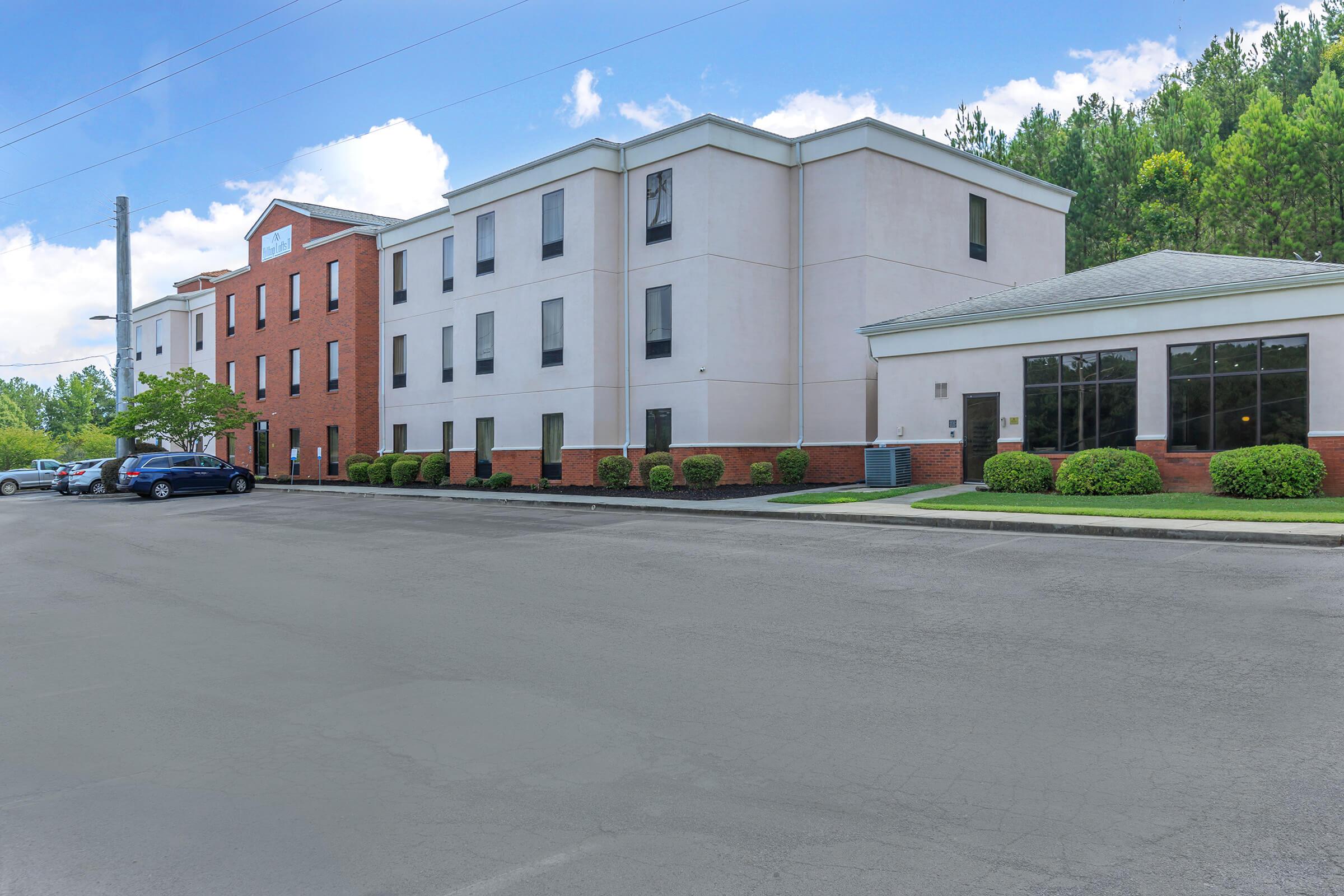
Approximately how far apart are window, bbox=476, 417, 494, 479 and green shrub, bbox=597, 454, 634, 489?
26.1 ft

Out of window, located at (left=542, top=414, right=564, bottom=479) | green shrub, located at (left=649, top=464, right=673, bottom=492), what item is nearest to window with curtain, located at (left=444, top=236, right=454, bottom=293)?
window, located at (left=542, top=414, right=564, bottom=479)

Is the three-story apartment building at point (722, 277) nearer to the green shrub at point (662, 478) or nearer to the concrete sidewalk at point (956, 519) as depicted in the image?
the green shrub at point (662, 478)

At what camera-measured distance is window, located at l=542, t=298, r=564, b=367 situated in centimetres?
3284

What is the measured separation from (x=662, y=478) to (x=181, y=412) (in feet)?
84.2

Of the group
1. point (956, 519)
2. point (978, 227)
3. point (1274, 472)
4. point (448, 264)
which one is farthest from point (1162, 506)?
point (448, 264)

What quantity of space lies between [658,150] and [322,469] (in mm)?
24275

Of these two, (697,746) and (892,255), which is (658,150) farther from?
(697,746)

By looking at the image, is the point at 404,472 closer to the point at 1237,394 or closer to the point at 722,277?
the point at 722,277

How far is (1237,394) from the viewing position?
70.4 ft

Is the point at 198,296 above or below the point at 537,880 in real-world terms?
above

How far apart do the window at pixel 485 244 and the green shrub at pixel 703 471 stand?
12.6m

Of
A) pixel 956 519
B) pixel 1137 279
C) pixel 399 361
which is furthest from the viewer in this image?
pixel 399 361

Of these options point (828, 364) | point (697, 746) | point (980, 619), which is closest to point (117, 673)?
point (697, 746)

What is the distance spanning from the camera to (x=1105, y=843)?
4.12 meters
